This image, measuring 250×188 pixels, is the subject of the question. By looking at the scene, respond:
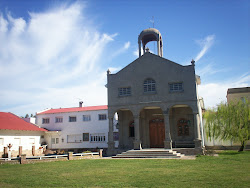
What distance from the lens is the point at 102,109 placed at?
38.2 m

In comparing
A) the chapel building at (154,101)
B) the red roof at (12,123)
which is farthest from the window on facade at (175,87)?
the red roof at (12,123)

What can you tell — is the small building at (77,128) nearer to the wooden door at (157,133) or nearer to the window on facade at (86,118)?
the window on facade at (86,118)

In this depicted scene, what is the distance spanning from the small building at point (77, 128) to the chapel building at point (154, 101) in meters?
10.8

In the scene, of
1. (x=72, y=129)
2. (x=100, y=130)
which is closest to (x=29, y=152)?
(x=72, y=129)

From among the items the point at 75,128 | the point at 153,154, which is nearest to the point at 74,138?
the point at 75,128

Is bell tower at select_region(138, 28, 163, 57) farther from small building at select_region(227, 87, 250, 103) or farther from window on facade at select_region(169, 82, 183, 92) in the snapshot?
small building at select_region(227, 87, 250, 103)

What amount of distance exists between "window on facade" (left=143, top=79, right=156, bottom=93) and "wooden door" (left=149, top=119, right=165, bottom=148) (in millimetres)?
3914

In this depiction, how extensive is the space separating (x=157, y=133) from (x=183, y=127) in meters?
2.95

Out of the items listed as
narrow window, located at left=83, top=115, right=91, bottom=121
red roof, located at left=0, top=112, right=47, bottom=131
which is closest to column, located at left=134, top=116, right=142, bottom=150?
narrow window, located at left=83, top=115, right=91, bottom=121

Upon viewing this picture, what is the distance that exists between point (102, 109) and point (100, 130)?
3391 mm

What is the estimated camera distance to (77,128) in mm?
39250

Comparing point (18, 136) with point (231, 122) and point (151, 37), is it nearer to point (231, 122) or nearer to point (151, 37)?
point (151, 37)

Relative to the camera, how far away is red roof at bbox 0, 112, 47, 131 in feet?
105

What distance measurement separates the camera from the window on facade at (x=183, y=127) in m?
25.8
